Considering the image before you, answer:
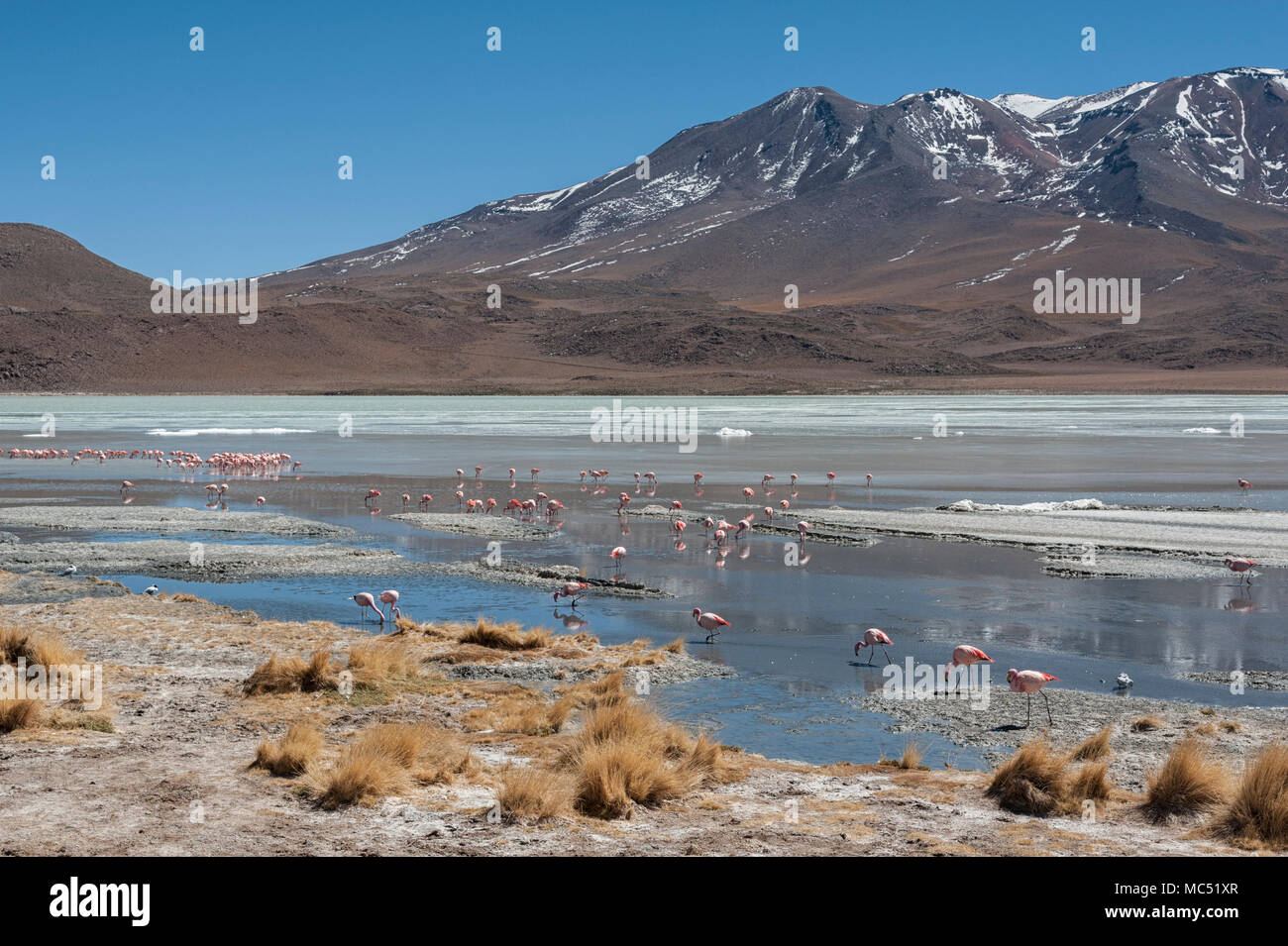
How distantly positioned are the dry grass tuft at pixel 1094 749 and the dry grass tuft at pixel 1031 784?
63cm

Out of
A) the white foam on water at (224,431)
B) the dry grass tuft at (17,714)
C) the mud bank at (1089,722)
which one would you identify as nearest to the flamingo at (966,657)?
the mud bank at (1089,722)

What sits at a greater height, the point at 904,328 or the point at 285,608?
the point at 904,328

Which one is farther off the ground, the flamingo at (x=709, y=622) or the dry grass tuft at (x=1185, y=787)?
the flamingo at (x=709, y=622)

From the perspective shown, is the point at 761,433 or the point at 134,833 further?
the point at 761,433

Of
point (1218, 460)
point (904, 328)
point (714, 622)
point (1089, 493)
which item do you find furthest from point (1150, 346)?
point (714, 622)

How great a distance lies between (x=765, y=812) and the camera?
6.63m

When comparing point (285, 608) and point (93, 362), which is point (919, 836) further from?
point (93, 362)

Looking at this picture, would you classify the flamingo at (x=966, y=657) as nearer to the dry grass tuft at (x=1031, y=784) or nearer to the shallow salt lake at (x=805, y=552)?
the shallow salt lake at (x=805, y=552)

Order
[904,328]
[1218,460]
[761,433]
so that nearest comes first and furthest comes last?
[1218,460]
[761,433]
[904,328]

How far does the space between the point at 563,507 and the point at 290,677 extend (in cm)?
1243

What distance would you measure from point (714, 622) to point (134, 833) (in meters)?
6.24

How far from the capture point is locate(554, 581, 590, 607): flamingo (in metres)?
13.0

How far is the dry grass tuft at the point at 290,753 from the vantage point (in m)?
7.10
